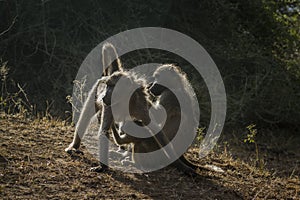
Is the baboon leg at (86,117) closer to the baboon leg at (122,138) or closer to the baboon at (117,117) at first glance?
the baboon at (117,117)

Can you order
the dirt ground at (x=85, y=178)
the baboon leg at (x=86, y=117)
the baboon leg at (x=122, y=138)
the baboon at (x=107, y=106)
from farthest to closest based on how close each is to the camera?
the baboon leg at (x=86, y=117) < the baboon leg at (x=122, y=138) < the baboon at (x=107, y=106) < the dirt ground at (x=85, y=178)

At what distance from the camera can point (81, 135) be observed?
5473mm

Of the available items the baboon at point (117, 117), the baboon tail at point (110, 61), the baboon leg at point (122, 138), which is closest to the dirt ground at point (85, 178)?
the baboon at point (117, 117)

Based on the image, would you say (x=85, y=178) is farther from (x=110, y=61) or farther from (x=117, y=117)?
(x=110, y=61)

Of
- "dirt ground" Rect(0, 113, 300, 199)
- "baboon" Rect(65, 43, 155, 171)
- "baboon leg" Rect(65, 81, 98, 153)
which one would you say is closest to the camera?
"dirt ground" Rect(0, 113, 300, 199)

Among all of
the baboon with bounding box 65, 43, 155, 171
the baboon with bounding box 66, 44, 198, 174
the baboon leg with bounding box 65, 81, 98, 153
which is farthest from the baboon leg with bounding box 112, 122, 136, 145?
the baboon leg with bounding box 65, 81, 98, 153

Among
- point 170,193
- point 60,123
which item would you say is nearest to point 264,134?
point 60,123

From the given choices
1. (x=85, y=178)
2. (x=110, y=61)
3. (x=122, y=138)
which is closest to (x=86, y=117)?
(x=122, y=138)

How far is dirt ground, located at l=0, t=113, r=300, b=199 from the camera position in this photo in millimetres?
4285

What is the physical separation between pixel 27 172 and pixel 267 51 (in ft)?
23.8

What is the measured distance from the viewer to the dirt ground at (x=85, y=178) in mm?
4285

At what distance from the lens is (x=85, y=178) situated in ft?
15.1

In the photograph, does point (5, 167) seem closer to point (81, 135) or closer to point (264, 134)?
point (81, 135)

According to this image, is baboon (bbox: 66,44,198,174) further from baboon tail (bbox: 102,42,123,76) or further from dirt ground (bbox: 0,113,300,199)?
dirt ground (bbox: 0,113,300,199)
